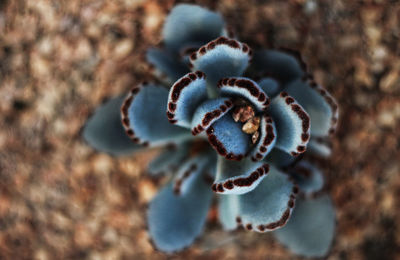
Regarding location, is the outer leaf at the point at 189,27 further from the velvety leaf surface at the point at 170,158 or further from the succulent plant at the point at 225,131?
the velvety leaf surface at the point at 170,158

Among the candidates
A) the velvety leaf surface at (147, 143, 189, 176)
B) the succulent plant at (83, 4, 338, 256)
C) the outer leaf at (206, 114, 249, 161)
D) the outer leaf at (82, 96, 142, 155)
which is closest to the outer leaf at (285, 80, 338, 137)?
the succulent plant at (83, 4, 338, 256)

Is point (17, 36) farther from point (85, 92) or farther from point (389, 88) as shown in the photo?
point (389, 88)

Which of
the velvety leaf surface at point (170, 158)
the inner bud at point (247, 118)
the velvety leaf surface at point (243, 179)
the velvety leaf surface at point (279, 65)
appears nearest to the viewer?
the velvety leaf surface at point (243, 179)

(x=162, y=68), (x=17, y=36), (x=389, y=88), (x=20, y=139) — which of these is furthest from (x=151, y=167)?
(x=389, y=88)

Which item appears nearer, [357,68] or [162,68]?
[162,68]

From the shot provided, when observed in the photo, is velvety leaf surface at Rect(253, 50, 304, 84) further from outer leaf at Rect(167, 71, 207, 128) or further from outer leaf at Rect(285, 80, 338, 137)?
outer leaf at Rect(167, 71, 207, 128)

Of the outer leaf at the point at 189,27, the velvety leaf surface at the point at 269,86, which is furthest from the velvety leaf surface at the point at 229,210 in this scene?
the outer leaf at the point at 189,27

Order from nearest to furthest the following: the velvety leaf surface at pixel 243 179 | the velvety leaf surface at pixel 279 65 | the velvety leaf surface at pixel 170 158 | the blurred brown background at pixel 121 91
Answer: the velvety leaf surface at pixel 243 179 < the velvety leaf surface at pixel 279 65 < the velvety leaf surface at pixel 170 158 < the blurred brown background at pixel 121 91
